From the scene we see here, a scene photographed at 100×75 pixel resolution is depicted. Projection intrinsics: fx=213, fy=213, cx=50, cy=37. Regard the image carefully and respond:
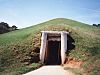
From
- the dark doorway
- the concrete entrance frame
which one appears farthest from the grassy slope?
the dark doorway

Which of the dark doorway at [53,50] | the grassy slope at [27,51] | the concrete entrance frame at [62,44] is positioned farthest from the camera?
the dark doorway at [53,50]

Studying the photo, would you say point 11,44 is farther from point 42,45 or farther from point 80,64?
point 80,64

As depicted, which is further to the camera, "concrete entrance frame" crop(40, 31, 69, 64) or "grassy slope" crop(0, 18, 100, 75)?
"concrete entrance frame" crop(40, 31, 69, 64)

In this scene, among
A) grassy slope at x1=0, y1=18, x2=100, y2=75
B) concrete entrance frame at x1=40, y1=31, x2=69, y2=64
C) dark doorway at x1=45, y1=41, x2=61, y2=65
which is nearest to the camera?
grassy slope at x1=0, y1=18, x2=100, y2=75

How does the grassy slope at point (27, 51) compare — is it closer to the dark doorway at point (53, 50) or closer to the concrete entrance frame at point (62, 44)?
the concrete entrance frame at point (62, 44)

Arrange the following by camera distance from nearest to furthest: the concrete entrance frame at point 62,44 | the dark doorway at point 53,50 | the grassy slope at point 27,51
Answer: the grassy slope at point 27,51
the concrete entrance frame at point 62,44
the dark doorway at point 53,50

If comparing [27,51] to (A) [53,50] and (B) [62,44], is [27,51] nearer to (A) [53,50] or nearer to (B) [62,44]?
(B) [62,44]

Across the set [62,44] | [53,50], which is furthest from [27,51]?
[53,50]

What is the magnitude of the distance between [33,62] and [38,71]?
2.34 meters

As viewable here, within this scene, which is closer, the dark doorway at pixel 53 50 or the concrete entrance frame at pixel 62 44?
the concrete entrance frame at pixel 62 44

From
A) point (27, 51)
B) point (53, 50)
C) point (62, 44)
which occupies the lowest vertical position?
point (53, 50)

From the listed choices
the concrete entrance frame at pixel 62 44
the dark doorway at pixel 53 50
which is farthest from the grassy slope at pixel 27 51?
the dark doorway at pixel 53 50

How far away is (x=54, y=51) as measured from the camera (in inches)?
867

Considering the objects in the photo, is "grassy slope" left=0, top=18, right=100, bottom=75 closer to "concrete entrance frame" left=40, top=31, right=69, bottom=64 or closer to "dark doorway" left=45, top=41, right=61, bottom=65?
"concrete entrance frame" left=40, top=31, right=69, bottom=64
